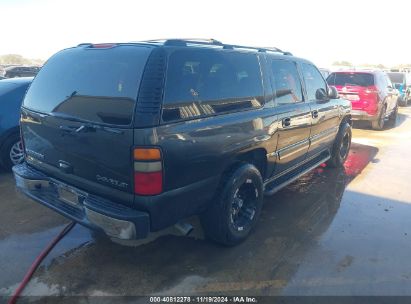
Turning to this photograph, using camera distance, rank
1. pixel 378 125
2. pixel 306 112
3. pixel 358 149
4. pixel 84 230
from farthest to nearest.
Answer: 1. pixel 378 125
2. pixel 358 149
3. pixel 306 112
4. pixel 84 230

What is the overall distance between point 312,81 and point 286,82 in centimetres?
99

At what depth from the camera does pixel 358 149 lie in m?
7.96

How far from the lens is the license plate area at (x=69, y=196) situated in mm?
2965

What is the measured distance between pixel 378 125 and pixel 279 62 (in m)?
7.45

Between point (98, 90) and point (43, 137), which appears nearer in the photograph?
point (98, 90)

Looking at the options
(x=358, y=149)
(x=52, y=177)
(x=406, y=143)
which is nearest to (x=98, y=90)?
(x=52, y=177)

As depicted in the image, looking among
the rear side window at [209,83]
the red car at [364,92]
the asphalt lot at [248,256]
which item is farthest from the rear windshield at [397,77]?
the rear side window at [209,83]

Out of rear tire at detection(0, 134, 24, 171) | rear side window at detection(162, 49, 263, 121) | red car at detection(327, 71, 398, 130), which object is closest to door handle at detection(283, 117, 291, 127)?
rear side window at detection(162, 49, 263, 121)

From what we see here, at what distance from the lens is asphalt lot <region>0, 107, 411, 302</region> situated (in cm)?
289

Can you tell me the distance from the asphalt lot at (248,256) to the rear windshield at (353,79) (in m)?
5.96

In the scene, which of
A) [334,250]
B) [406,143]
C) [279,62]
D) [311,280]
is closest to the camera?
[311,280]

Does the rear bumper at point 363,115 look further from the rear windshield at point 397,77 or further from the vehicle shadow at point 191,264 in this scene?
the rear windshield at point 397,77

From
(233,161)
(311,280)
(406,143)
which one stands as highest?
(233,161)

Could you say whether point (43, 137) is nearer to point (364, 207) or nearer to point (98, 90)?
point (98, 90)
